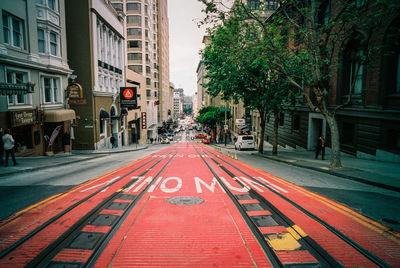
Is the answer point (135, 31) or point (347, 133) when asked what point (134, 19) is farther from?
point (347, 133)

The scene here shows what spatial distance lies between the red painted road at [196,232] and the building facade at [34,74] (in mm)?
10086

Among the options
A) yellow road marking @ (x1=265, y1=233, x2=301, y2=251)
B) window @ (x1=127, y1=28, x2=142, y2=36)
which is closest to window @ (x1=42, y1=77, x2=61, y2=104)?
yellow road marking @ (x1=265, y1=233, x2=301, y2=251)

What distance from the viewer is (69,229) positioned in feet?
17.8

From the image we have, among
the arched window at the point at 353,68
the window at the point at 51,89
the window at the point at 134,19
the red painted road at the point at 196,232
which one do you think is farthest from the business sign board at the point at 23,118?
the window at the point at 134,19

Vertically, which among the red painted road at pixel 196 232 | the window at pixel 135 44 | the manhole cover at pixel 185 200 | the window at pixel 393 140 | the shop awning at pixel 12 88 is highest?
the window at pixel 135 44

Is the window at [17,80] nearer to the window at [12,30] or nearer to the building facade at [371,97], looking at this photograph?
the window at [12,30]

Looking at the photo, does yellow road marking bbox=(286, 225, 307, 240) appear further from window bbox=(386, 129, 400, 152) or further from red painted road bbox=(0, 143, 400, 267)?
window bbox=(386, 129, 400, 152)

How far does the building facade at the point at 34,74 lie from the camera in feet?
52.7

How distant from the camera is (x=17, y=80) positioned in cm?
1744

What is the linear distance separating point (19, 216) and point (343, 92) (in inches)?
900

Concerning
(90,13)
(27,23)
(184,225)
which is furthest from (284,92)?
(90,13)

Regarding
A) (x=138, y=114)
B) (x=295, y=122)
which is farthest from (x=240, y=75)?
(x=138, y=114)

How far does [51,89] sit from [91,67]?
24.8ft

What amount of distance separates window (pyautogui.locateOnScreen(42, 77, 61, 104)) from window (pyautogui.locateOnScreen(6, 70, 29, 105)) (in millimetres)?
2425
